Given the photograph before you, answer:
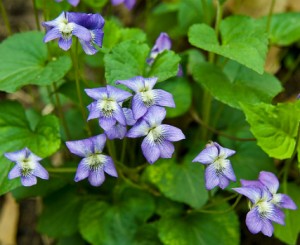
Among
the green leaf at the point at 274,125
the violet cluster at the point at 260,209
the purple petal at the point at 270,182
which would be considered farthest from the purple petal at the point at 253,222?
the green leaf at the point at 274,125

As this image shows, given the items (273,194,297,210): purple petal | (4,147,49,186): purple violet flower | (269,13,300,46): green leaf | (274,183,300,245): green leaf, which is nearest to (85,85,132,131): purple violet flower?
(4,147,49,186): purple violet flower

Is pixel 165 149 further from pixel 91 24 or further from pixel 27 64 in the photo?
pixel 27 64

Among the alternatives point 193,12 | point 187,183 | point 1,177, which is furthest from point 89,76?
point 1,177

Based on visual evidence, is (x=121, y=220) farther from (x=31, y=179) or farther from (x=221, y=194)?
(x=31, y=179)

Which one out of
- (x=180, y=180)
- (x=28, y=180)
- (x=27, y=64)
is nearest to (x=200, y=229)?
(x=180, y=180)

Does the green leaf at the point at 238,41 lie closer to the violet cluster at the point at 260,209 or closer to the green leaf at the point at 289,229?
the violet cluster at the point at 260,209

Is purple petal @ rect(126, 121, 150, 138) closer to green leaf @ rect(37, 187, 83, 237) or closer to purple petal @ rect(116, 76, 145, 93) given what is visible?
purple petal @ rect(116, 76, 145, 93)
